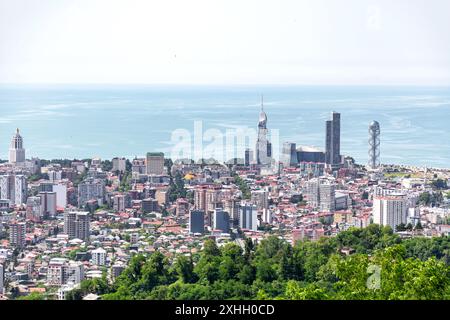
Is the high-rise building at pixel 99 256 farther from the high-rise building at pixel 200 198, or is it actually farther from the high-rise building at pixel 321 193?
the high-rise building at pixel 321 193

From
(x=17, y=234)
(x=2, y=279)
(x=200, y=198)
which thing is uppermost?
(x=200, y=198)

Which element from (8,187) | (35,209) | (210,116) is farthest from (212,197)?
(8,187)

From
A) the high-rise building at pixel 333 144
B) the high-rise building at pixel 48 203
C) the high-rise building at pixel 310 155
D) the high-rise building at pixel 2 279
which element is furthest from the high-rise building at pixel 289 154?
the high-rise building at pixel 2 279

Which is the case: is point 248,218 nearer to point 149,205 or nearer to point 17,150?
point 149,205

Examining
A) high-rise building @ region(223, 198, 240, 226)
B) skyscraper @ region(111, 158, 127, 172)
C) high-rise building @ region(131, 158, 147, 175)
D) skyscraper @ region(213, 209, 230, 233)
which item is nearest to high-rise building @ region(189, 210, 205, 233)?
skyscraper @ region(213, 209, 230, 233)

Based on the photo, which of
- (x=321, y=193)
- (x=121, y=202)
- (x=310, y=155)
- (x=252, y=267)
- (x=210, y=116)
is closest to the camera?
(x=252, y=267)

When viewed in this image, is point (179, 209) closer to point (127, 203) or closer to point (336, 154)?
point (127, 203)

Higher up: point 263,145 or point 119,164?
point 263,145

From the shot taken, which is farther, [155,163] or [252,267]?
[155,163]
